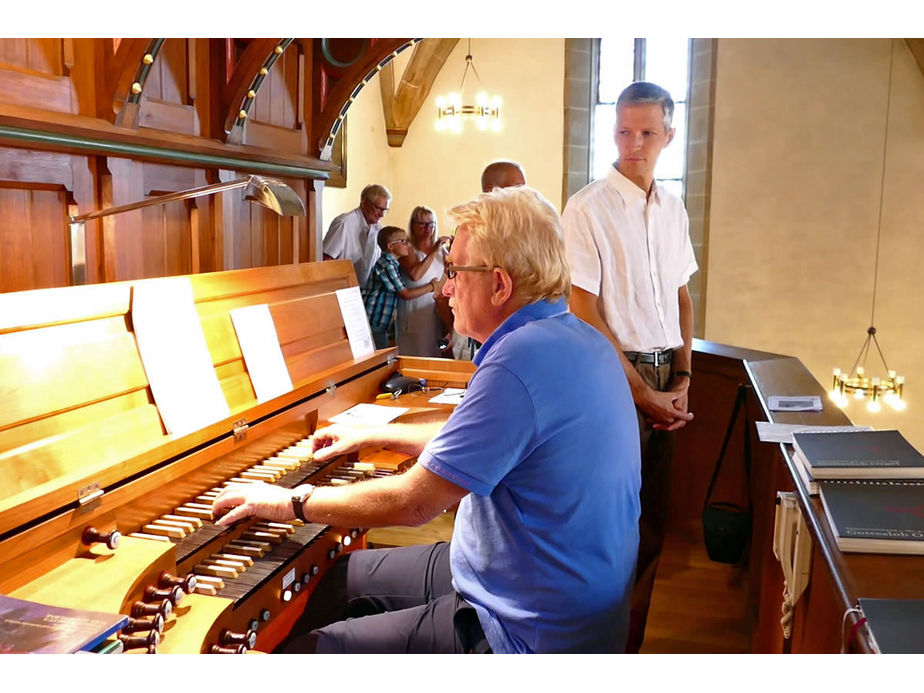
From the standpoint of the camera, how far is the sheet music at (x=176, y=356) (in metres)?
1.93

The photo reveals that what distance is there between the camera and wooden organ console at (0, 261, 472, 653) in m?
1.43

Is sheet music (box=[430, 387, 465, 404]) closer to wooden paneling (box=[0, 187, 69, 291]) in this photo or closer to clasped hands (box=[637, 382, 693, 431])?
clasped hands (box=[637, 382, 693, 431])

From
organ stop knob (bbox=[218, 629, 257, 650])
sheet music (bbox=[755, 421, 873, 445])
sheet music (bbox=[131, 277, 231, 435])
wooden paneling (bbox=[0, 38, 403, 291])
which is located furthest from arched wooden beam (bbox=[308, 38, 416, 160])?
organ stop knob (bbox=[218, 629, 257, 650])

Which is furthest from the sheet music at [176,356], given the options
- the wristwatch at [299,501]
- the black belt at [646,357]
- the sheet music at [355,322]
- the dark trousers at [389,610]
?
the black belt at [646,357]

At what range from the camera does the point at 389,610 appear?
2062 millimetres

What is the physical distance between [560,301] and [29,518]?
1.09m

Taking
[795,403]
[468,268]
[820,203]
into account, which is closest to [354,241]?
[795,403]

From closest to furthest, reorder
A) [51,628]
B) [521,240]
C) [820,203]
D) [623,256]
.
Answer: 1. [51,628]
2. [521,240]
3. [623,256]
4. [820,203]

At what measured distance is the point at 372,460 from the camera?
2461mm

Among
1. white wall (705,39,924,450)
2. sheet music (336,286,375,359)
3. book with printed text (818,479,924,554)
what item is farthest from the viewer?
white wall (705,39,924,450)

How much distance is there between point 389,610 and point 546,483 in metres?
Answer: 0.68

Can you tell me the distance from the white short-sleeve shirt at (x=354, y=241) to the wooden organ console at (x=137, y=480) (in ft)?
12.4

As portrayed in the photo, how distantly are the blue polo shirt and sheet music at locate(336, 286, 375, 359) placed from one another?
135 centimetres

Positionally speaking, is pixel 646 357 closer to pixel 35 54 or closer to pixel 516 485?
pixel 516 485
